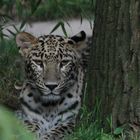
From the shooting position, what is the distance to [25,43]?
468cm

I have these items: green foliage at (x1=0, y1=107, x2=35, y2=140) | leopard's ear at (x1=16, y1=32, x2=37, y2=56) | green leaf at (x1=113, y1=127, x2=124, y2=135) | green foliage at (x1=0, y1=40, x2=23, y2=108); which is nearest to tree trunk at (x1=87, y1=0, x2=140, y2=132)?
green leaf at (x1=113, y1=127, x2=124, y2=135)

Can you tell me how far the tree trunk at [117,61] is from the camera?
11.6 ft

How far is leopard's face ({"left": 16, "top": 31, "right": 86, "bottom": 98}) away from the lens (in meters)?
4.32

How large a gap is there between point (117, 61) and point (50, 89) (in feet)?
2.73

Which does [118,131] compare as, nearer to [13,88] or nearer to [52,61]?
[52,61]

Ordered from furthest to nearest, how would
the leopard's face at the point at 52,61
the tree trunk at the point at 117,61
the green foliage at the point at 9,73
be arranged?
1. the green foliage at the point at 9,73
2. the leopard's face at the point at 52,61
3. the tree trunk at the point at 117,61

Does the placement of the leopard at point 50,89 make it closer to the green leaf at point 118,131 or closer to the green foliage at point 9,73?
the green foliage at point 9,73

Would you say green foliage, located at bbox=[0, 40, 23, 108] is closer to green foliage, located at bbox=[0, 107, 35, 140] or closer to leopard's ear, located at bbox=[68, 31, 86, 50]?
leopard's ear, located at bbox=[68, 31, 86, 50]

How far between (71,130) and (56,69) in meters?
0.53

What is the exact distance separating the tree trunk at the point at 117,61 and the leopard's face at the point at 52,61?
1.62 feet

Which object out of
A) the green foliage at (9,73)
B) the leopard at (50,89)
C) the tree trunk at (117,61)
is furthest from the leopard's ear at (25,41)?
the tree trunk at (117,61)

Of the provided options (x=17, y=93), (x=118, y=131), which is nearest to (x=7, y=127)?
(x=118, y=131)

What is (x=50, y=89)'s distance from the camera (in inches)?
169

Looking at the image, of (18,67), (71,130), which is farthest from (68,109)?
(18,67)
